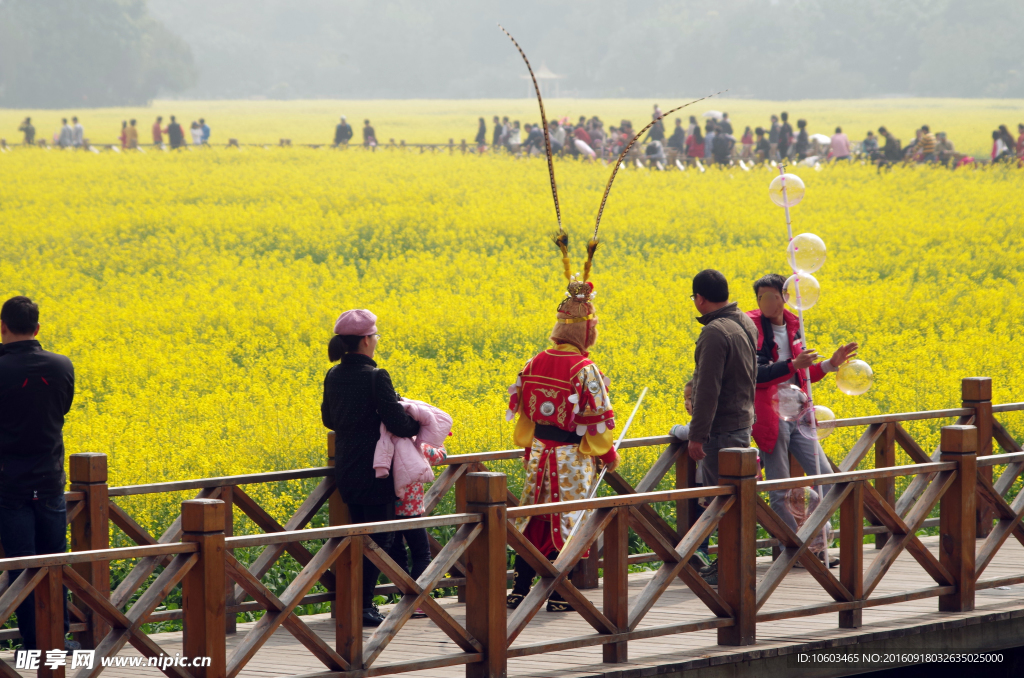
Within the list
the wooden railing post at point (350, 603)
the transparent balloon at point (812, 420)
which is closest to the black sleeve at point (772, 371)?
the transparent balloon at point (812, 420)

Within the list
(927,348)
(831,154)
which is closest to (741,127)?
(831,154)

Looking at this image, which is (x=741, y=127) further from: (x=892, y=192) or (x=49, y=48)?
(x=49, y=48)

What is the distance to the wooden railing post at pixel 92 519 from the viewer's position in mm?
6395

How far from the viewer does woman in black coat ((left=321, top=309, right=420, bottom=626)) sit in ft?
21.2

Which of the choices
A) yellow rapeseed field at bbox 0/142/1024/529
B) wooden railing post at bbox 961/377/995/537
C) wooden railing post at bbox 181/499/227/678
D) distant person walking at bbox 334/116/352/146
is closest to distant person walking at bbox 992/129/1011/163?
yellow rapeseed field at bbox 0/142/1024/529

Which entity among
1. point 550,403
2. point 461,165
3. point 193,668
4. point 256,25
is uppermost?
point 256,25

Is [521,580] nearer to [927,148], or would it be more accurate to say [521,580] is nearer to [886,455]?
[886,455]

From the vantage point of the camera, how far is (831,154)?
117 ft

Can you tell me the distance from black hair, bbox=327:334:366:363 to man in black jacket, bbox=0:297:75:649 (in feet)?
4.15

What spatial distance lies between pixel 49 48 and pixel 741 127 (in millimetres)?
40626

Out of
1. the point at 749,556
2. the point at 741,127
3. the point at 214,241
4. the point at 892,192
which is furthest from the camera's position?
the point at 741,127

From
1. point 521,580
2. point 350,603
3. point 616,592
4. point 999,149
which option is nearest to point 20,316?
point 350,603

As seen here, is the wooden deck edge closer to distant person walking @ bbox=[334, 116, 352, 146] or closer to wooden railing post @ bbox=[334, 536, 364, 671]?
wooden railing post @ bbox=[334, 536, 364, 671]

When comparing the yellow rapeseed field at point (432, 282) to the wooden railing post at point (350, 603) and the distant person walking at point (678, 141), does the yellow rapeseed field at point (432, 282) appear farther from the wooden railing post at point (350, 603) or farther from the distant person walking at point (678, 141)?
the wooden railing post at point (350, 603)
